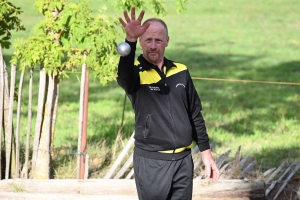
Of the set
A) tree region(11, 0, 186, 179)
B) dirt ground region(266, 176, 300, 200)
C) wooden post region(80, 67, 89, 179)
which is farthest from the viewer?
dirt ground region(266, 176, 300, 200)

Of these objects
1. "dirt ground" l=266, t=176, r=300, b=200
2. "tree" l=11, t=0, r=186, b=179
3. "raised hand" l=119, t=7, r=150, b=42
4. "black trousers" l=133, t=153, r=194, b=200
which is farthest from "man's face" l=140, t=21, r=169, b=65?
"dirt ground" l=266, t=176, r=300, b=200

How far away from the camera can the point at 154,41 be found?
3.89 m

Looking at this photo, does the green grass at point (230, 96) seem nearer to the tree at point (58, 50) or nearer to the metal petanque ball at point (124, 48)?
the tree at point (58, 50)

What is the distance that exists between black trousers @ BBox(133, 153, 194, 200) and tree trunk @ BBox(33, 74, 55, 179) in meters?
2.08

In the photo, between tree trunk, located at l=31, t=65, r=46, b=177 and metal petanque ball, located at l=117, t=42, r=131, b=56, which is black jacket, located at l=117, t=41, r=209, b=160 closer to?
metal petanque ball, located at l=117, t=42, r=131, b=56

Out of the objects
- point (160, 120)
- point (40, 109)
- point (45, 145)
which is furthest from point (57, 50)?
point (160, 120)

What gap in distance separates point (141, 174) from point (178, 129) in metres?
0.36

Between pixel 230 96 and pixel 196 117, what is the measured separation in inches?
311

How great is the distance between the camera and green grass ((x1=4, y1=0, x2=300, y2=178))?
26.0 ft

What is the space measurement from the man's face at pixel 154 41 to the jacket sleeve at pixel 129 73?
0.47 ft

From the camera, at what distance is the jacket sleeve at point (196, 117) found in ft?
13.4

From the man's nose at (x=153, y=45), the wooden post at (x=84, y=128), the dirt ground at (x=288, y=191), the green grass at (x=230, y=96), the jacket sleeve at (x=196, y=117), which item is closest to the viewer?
the man's nose at (x=153, y=45)

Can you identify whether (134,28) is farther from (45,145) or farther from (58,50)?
(45,145)

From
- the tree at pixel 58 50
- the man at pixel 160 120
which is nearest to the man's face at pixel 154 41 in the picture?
the man at pixel 160 120
